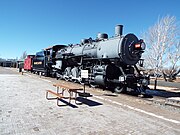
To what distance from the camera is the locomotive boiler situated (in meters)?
11.6

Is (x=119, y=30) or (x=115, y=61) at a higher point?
(x=119, y=30)

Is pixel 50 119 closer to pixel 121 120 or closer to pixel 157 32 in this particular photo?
pixel 121 120

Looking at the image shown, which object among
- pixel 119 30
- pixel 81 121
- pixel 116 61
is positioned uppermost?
pixel 119 30

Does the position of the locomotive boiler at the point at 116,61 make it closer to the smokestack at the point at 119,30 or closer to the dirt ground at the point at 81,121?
the smokestack at the point at 119,30

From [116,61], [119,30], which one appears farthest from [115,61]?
[119,30]

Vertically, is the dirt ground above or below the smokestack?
below

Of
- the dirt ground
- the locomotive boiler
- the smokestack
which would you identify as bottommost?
the dirt ground

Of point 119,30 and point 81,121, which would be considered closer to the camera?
point 81,121

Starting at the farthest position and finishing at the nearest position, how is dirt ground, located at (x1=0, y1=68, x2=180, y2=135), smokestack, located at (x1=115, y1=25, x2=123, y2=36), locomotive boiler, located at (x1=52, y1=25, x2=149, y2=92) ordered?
1. smokestack, located at (x1=115, y1=25, x2=123, y2=36)
2. locomotive boiler, located at (x1=52, y1=25, x2=149, y2=92)
3. dirt ground, located at (x1=0, y1=68, x2=180, y2=135)

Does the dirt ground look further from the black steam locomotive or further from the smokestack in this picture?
the smokestack

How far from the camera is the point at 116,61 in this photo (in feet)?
39.8

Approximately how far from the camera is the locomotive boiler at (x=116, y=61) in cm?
1163

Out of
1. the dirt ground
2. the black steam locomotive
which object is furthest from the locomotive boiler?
the dirt ground

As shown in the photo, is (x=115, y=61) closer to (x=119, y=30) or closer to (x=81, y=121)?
(x=119, y=30)
